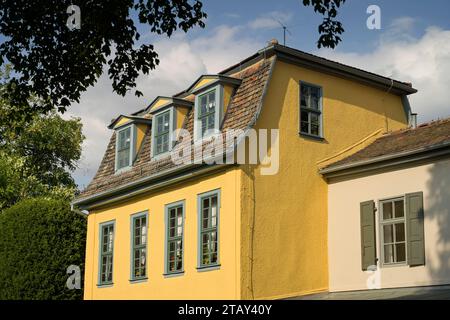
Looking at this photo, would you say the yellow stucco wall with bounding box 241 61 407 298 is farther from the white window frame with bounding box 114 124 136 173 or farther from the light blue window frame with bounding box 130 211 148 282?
the white window frame with bounding box 114 124 136 173

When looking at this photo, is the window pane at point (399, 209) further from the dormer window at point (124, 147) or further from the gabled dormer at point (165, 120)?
the dormer window at point (124, 147)

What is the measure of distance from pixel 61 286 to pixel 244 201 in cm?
1354

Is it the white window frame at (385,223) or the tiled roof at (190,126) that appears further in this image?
the tiled roof at (190,126)

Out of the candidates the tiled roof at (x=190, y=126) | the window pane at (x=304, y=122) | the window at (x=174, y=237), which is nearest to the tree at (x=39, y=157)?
the tiled roof at (x=190, y=126)

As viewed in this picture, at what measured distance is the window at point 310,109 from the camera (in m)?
20.4

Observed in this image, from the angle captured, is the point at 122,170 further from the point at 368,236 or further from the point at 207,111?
the point at 368,236

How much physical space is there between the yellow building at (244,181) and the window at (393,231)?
187cm

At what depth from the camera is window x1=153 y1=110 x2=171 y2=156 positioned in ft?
74.2

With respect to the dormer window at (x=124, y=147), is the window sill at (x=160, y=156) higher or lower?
lower

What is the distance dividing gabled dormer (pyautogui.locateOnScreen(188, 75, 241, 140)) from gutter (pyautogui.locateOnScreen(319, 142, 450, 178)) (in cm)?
307
